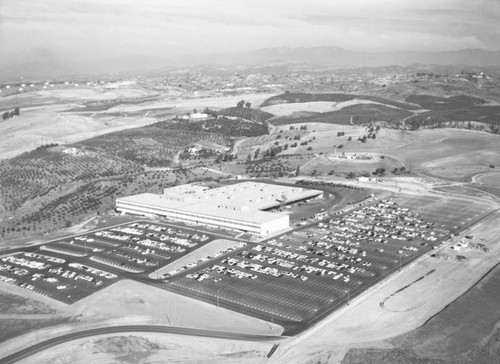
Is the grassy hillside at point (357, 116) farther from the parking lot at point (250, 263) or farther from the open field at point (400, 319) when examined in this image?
the open field at point (400, 319)

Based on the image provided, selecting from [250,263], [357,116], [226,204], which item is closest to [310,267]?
[250,263]

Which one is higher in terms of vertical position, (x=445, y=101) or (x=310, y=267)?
(x=445, y=101)

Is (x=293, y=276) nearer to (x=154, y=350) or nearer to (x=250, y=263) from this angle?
(x=250, y=263)

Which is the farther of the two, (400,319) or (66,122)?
(66,122)

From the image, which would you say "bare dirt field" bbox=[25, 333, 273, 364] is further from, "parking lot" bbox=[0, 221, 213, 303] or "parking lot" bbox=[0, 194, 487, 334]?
"parking lot" bbox=[0, 221, 213, 303]

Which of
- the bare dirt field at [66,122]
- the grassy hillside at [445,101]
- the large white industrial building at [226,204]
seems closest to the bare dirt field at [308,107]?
the bare dirt field at [66,122]

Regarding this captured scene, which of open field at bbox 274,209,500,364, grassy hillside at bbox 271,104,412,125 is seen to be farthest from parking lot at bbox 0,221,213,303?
grassy hillside at bbox 271,104,412,125
